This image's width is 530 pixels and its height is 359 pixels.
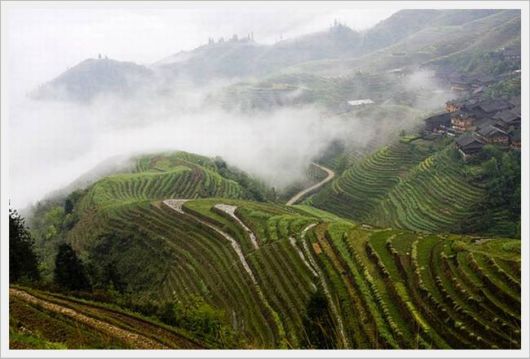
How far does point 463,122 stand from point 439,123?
4412 millimetres

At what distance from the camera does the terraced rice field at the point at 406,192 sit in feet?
126

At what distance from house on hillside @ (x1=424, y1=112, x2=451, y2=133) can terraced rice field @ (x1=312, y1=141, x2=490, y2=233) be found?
4.50 meters

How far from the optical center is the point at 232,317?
2116 centimetres

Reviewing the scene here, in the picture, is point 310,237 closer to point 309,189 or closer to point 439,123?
point 439,123

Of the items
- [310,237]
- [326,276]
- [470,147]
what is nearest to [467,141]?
[470,147]

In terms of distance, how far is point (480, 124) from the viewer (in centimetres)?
4728

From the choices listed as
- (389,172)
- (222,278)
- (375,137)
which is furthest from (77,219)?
(375,137)

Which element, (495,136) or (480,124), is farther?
(480,124)

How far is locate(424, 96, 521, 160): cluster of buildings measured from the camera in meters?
42.8

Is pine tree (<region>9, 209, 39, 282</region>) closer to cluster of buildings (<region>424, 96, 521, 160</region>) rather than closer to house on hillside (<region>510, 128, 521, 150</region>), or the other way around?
cluster of buildings (<region>424, 96, 521, 160</region>)

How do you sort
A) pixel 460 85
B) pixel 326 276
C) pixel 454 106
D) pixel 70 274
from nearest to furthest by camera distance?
pixel 70 274 < pixel 326 276 < pixel 454 106 < pixel 460 85

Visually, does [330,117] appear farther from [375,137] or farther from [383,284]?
[383,284]

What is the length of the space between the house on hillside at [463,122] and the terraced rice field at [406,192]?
5.40 meters

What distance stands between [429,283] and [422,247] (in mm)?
3408
